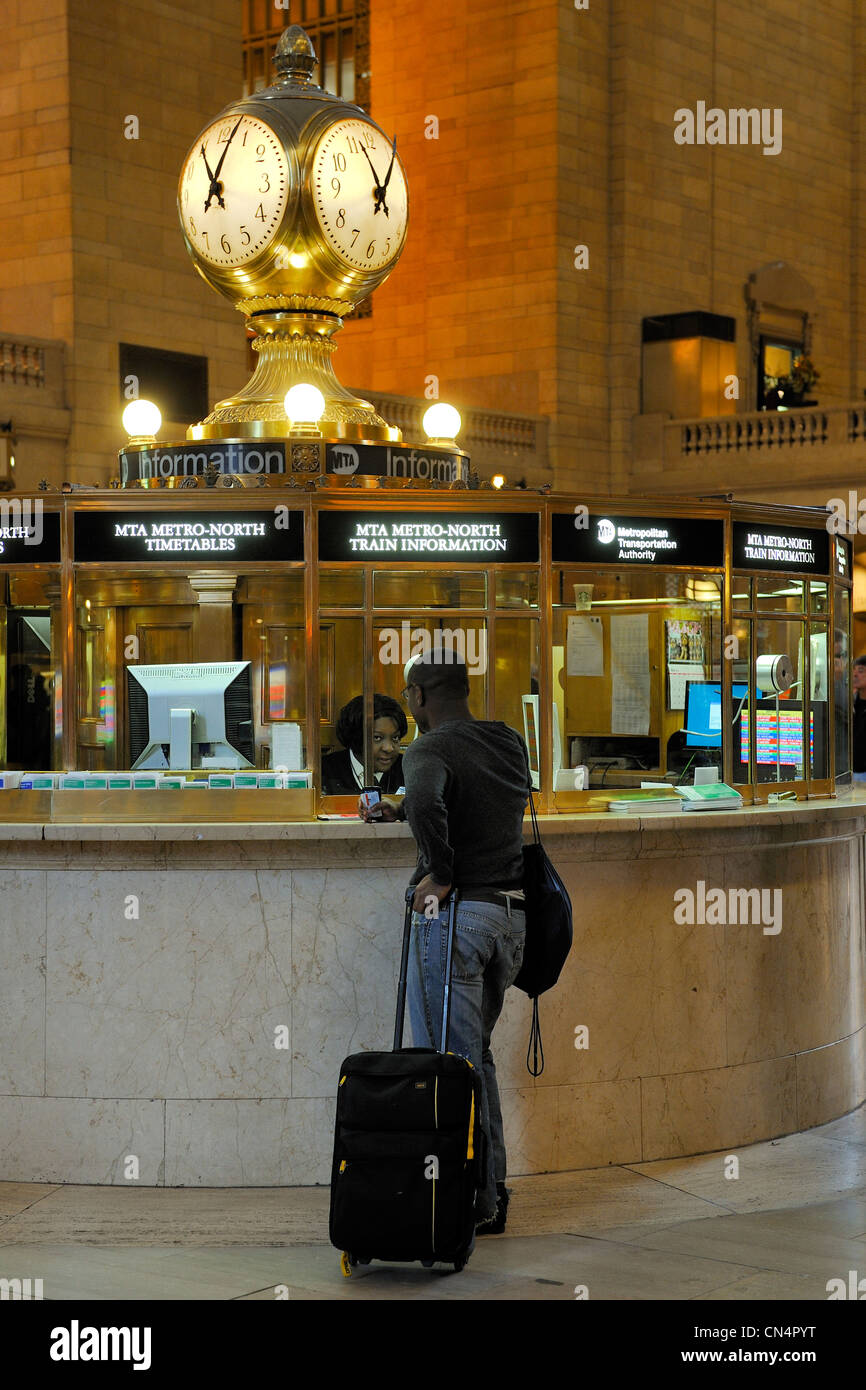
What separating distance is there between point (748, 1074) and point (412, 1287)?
8.29 ft

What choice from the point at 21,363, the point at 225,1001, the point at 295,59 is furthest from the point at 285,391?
the point at 21,363

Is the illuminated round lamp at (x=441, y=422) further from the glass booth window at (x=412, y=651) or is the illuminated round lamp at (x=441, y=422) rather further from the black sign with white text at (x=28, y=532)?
the black sign with white text at (x=28, y=532)

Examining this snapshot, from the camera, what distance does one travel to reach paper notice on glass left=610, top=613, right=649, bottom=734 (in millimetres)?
8453

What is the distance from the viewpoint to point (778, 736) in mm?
9070

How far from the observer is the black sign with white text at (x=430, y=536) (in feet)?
26.1

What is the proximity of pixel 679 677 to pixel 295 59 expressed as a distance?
4208mm

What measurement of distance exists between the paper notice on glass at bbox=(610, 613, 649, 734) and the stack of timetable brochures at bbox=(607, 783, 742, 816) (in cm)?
32

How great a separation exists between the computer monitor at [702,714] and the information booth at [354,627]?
11 millimetres

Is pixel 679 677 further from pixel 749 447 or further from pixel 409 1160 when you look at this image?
pixel 749 447

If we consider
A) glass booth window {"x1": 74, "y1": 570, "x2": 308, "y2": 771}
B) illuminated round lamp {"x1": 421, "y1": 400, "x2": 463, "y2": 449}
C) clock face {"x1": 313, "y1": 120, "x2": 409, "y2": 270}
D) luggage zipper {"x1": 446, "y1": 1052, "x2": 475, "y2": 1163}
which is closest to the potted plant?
illuminated round lamp {"x1": 421, "y1": 400, "x2": 463, "y2": 449}

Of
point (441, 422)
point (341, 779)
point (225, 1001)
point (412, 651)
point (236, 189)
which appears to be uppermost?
point (236, 189)

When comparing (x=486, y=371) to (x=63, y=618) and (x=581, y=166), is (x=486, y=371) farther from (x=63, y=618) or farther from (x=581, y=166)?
(x=63, y=618)

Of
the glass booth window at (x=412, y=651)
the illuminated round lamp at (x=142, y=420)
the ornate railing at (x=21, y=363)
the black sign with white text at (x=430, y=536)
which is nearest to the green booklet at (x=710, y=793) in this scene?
the glass booth window at (x=412, y=651)

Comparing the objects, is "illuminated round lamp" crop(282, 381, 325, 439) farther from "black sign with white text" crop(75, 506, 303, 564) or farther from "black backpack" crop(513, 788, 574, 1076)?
"black backpack" crop(513, 788, 574, 1076)
